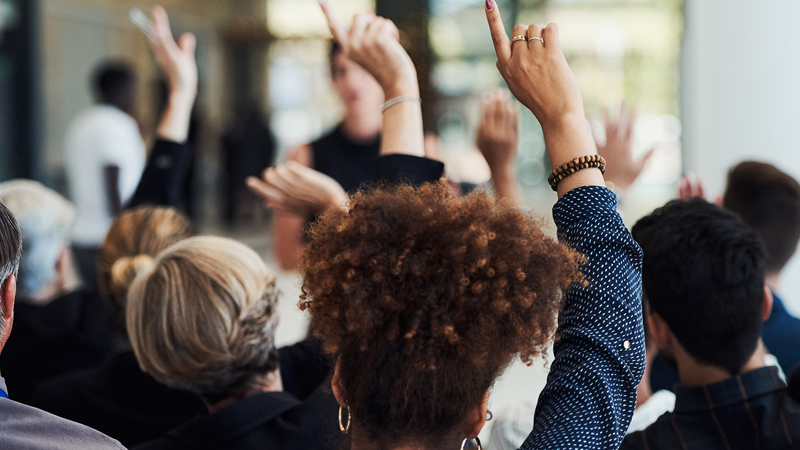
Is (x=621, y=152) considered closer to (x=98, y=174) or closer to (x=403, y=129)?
(x=403, y=129)

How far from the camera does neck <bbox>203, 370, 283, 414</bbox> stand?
1288 mm

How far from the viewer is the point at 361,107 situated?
280cm

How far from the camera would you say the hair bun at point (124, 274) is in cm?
171

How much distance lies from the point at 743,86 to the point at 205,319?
102 inches

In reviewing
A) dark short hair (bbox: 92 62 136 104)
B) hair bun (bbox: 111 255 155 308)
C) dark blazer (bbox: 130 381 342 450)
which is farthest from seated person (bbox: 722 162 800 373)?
dark short hair (bbox: 92 62 136 104)

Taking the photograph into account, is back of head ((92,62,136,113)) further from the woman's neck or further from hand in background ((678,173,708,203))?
hand in background ((678,173,708,203))

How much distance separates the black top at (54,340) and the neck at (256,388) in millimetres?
928

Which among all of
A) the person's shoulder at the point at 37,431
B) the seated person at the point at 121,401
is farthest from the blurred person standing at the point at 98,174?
the person's shoulder at the point at 37,431

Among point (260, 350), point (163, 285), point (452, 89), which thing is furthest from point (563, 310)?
point (452, 89)

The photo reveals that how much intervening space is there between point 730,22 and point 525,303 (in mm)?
2696

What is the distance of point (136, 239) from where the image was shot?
1822mm

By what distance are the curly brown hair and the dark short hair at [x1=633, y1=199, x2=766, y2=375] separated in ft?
1.66

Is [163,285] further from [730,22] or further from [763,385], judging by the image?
[730,22]

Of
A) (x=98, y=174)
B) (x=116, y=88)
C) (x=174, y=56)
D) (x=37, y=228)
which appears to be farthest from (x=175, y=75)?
(x=116, y=88)
